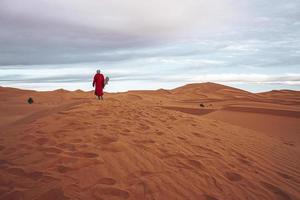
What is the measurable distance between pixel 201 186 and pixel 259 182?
1.14 meters

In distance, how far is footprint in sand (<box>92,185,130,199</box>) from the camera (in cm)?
429

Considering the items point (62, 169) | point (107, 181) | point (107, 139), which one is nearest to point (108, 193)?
point (107, 181)

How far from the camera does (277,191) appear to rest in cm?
501

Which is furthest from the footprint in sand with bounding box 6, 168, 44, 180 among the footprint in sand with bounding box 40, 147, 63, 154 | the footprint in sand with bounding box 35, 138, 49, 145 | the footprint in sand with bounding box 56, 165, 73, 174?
the footprint in sand with bounding box 35, 138, 49, 145

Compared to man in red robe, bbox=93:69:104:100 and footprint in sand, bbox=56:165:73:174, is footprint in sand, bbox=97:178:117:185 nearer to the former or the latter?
footprint in sand, bbox=56:165:73:174

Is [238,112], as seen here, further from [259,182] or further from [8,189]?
[8,189]

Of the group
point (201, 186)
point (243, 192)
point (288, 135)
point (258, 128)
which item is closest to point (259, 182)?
point (243, 192)

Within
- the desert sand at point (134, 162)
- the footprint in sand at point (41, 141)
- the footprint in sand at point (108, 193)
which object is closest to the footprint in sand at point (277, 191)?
the desert sand at point (134, 162)

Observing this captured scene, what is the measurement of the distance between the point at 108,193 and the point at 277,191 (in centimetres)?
265

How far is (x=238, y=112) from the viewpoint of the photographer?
18.5 m

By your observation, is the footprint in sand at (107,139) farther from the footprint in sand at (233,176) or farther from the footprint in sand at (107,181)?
the footprint in sand at (233,176)

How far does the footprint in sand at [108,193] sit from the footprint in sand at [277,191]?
230 cm

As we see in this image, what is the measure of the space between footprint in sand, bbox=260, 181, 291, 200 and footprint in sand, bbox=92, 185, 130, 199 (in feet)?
7.55

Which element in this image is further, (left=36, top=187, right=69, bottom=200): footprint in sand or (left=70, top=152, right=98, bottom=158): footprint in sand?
(left=70, top=152, right=98, bottom=158): footprint in sand
